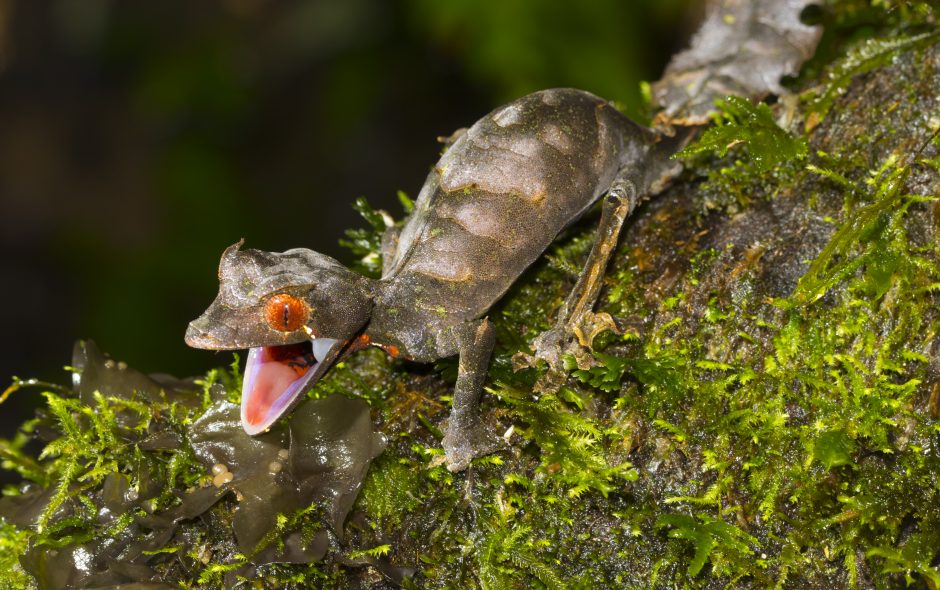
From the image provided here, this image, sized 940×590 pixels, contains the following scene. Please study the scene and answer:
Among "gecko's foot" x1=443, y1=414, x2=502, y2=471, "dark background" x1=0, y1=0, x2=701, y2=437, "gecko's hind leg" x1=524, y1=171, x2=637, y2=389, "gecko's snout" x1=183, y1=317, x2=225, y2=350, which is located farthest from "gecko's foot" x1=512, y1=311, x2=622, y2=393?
"dark background" x1=0, y1=0, x2=701, y2=437

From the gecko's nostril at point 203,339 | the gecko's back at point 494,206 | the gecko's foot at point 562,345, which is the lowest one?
the gecko's nostril at point 203,339

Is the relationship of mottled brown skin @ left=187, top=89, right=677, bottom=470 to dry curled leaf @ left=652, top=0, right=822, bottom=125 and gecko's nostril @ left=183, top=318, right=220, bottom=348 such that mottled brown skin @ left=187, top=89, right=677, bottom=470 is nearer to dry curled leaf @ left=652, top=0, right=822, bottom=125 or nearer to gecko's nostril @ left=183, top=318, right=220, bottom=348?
gecko's nostril @ left=183, top=318, right=220, bottom=348

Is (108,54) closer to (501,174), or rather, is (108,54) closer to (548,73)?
(548,73)

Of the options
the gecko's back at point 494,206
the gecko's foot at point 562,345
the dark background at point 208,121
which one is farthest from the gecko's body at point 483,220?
the dark background at point 208,121

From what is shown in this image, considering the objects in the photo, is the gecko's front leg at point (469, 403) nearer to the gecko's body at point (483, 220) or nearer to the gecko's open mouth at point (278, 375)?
the gecko's body at point (483, 220)

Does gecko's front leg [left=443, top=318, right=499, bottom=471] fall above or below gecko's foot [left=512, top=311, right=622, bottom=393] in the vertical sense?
below

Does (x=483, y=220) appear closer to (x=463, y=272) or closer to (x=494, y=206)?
(x=494, y=206)
